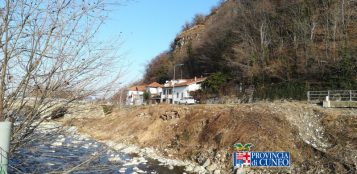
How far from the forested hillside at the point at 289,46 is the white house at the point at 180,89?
5.42 metres

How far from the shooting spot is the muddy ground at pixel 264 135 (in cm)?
1859

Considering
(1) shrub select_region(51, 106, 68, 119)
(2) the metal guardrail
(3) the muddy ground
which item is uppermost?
(2) the metal guardrail

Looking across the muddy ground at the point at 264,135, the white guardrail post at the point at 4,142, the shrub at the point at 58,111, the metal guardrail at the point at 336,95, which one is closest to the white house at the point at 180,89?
the metal guardrail at the point at 336,95

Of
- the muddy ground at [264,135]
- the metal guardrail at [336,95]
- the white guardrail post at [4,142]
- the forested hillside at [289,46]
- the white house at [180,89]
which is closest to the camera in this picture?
the white guardrail post at [4,142]

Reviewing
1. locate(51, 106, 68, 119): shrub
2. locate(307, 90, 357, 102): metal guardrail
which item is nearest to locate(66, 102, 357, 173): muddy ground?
locate(307, 90, 357, 102): metal guardrail

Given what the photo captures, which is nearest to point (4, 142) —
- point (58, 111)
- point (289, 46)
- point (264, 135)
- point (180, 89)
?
point (58, 111)

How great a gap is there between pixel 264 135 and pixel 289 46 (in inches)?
1273

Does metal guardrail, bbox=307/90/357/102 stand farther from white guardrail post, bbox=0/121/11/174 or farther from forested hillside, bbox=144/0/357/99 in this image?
white guardrail post, bbox=0/121/11/174

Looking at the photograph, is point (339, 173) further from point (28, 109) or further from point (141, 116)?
point (141, 116)

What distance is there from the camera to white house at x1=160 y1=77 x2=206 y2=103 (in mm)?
69188

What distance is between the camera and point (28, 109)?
157 inches

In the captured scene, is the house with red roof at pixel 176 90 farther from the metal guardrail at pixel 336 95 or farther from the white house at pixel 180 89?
the metal guardrail at pixel 336 95

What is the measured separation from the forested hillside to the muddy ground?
12.1 m

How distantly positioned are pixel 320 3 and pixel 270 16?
741 cm
